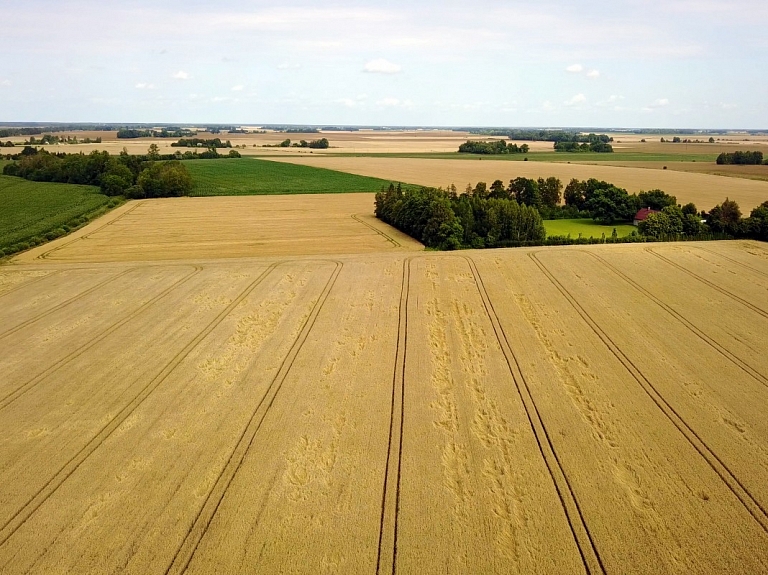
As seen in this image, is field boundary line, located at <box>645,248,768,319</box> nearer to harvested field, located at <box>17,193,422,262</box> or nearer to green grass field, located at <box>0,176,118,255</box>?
harvested field, located at <box>17,193,422,262</box>

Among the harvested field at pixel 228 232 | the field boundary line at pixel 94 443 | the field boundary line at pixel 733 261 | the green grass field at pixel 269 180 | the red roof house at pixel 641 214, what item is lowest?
the field boundary line at pixel 94 443

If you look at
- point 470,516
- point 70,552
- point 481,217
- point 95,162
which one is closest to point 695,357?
point 470,516

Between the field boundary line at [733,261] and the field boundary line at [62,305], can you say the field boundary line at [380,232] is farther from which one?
the field boundary line at [733,261]

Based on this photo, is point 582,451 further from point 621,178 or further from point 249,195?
point 621,178

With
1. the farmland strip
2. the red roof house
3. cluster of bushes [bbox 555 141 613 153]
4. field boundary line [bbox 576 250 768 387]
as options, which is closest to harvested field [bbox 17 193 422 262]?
the farmland strip

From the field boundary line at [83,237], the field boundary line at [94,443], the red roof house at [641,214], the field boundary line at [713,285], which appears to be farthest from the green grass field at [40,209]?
the red roof house at [641,214]

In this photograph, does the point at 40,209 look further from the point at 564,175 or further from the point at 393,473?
the point at 564,175

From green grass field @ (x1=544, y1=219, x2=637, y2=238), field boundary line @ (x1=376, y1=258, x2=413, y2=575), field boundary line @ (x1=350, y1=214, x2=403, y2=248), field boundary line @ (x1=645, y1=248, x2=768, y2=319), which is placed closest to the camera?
field boundary line @ (x1=376, y1=258, x2=413, y2=575)
